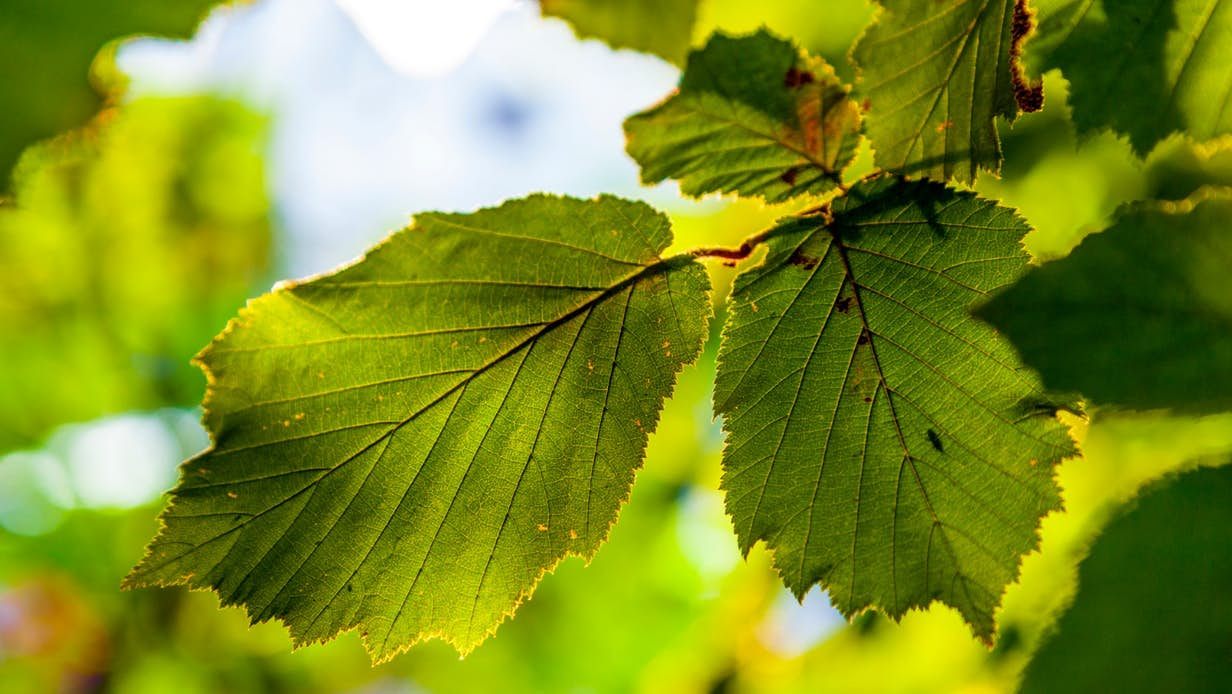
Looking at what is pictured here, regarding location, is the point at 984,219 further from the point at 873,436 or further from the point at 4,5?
the point at 4,5

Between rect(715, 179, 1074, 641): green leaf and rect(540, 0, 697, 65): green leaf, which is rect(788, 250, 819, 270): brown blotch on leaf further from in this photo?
rect(540, 0, 697, 65): green leaf

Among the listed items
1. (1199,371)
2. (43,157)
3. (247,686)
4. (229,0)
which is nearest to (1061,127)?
(1199,371)

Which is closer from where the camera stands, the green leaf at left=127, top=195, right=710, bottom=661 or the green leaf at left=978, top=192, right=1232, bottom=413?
the green leaf at left=978, top=192, right=1232, bottom=413

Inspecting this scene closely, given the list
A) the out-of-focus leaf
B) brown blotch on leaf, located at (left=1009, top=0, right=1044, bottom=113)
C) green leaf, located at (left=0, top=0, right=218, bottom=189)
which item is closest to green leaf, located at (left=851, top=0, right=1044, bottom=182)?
brown blotch on leaf, located at (left=1009, top=0, right=1044, bottom=113)

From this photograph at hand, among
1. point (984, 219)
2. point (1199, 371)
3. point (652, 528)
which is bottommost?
point (652, 528)

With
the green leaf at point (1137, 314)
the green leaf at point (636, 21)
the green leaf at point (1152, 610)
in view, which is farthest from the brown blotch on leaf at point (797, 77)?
the green leaf at point (1152, 610)

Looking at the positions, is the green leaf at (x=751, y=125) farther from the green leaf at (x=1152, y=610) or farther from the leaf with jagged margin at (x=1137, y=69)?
the green leaf at (x=1152, y=610)
